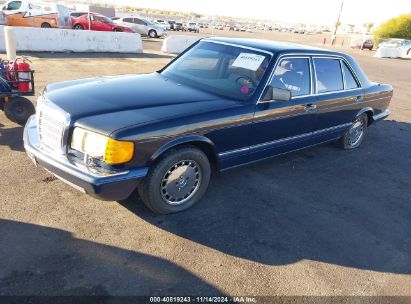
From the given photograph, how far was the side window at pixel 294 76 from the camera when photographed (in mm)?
4258

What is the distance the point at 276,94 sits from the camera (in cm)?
398

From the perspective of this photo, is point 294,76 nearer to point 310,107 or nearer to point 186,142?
point 310,107

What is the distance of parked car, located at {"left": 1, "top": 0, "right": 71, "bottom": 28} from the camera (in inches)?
719

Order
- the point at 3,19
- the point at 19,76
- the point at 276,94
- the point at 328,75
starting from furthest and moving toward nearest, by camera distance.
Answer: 1. the point at 3,19
2. the point at 19,76
3. the point at 328,75
4. the point at 276,94

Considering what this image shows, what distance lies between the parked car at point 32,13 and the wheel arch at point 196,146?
18.5m

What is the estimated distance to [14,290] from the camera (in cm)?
258

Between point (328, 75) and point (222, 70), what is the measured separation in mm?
1723

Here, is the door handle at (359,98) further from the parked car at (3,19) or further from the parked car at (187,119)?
the parked car at (3,19)

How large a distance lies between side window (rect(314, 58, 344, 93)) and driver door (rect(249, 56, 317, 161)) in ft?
0.77

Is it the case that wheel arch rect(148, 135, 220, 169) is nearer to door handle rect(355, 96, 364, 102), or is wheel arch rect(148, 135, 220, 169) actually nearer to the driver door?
the driver door

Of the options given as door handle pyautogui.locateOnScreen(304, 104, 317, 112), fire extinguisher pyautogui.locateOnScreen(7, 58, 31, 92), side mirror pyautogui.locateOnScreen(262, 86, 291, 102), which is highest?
side mirror pyautogui.locateOnScreen(262, 86, 291, 102)

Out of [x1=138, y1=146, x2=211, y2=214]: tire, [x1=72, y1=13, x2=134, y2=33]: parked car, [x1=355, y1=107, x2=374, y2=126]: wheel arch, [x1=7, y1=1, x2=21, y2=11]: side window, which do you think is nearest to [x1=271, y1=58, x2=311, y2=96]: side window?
[x1=138, y1=146, x2=211, y2=214]: tire

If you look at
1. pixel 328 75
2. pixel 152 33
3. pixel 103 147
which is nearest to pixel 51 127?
pixel 103 147

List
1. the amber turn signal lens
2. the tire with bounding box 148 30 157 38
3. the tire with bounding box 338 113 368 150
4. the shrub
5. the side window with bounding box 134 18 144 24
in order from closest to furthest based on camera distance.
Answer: the amber turn signal lens → the tire with bounding box 338 113 368 150 → the side window with bounding box 134 18 144 24 → the tire with bounding box 148 30 157 38 → the shrub
